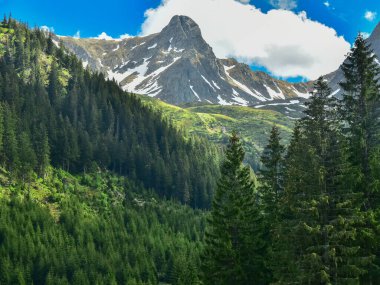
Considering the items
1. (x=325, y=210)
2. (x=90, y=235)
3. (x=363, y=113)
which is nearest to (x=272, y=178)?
(x=363, y=113)

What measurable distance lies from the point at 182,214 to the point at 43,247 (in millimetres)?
53246

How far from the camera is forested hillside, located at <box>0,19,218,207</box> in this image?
12152 centimetres

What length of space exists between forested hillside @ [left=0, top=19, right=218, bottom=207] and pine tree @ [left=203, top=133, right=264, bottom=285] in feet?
269

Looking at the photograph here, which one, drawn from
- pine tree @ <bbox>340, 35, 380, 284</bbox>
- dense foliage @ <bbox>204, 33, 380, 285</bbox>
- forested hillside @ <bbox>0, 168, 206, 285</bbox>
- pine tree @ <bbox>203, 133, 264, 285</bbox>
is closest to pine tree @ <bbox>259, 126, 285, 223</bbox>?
dense foliage @ <bbox>204, 33, 380, 285</bbox>

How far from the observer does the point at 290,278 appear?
2886cm

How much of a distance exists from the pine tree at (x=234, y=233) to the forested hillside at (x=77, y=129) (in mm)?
81997

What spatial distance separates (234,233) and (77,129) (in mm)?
115854

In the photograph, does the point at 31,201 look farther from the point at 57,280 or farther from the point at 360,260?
the point at 360,260

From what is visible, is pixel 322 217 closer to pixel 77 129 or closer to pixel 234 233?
pixel 234 233

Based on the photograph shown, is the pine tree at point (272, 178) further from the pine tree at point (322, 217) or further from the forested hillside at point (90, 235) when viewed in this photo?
the forested hillside at point (90, 235)

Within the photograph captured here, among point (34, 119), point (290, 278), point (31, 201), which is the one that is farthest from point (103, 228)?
point (290, 278)

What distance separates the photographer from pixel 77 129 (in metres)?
146

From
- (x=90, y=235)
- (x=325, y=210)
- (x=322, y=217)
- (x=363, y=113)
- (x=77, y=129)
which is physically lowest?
(x=90, y=235)

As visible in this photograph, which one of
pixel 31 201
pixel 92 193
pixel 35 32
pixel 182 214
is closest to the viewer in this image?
pixel 31 201
